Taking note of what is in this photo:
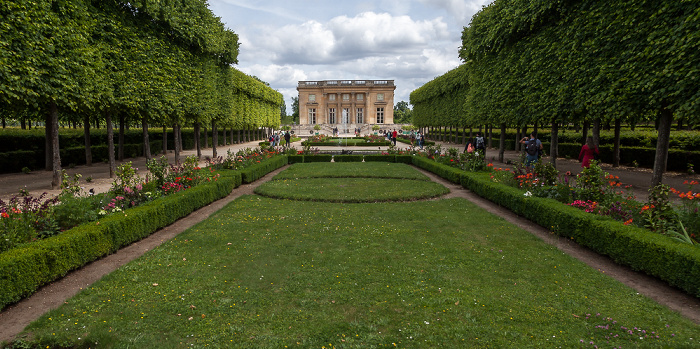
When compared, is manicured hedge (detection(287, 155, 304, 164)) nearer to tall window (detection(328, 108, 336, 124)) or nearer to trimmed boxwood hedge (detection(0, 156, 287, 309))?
trimmed boxwood hedge (detection(0, 156, 287, 309))

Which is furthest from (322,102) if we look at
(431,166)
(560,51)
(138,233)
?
(138,233)

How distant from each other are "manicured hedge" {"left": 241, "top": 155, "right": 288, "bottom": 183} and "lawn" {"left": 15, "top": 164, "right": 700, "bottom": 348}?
723 centimetres

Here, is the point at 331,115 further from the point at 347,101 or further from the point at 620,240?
the point at 620,240

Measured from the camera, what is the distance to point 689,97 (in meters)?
8.98

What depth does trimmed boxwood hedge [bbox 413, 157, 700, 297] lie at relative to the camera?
5.32 metres

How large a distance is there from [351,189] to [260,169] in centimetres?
526

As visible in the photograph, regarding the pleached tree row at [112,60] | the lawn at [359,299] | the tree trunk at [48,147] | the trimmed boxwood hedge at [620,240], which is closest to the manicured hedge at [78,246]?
the lawn at [359,299]

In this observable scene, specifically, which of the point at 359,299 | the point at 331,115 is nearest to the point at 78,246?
the point at 359,299

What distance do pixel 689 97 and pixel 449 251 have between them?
7.38m

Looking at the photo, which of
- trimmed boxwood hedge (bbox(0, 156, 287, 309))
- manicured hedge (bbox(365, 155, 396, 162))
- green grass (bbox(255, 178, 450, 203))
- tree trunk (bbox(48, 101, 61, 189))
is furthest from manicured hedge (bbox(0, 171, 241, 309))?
manicured hedge (bbox(365, 155, 396, 162))

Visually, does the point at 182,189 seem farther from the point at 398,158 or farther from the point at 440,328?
the point at 398,158

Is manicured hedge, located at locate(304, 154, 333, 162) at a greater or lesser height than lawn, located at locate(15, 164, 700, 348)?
greater

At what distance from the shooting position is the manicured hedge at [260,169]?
1528 cm

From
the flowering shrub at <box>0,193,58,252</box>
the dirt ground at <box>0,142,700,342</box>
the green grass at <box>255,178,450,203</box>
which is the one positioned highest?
the flowering shrub at <box>0,193,58,252</box>
